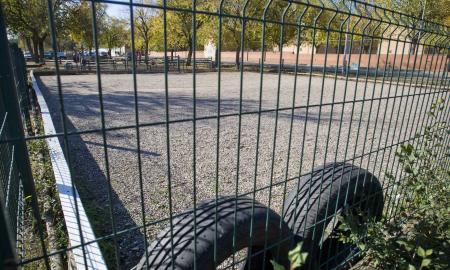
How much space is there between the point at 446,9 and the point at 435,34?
28.6 m

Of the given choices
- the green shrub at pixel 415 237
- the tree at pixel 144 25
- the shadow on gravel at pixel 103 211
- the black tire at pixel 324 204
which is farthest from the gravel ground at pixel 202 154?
the tree at pixel 144 25

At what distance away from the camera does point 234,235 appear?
189 centimetres

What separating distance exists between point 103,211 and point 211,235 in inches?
81.4

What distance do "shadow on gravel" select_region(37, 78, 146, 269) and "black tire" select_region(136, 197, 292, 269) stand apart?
0.36 meters

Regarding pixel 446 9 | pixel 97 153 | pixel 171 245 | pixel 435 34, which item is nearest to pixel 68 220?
pixel 171 245

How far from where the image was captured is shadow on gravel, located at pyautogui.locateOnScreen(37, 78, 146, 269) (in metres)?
2.75

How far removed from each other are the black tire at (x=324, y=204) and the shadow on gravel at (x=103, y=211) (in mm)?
1346

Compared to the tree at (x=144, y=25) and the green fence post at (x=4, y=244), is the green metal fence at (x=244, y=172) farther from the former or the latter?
the tree at (x=144, y=25)

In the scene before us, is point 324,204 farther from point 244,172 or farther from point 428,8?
point 428,8

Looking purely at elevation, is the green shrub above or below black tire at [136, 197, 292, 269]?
below

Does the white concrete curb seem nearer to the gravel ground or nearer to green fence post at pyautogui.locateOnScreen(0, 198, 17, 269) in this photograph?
green fence post at pyautogui.locateOnScreen(0, 198, 17, 269)

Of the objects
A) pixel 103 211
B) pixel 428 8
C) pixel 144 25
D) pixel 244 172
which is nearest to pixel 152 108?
pixel 244 172

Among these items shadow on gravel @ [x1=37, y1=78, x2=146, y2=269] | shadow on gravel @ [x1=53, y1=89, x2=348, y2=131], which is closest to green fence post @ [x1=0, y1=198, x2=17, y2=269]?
shadow on gravel @ [x1=37, y1=78, x2=146, y2=269]

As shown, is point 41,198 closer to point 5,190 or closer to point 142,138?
point 5,190
